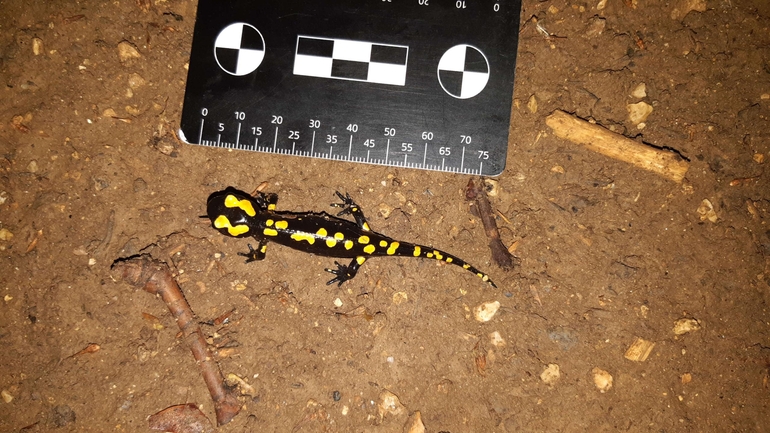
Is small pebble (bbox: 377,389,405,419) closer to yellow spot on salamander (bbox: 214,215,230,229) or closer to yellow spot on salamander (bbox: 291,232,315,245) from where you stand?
yellow spot on salamander (bbox: 291,232,315,245)

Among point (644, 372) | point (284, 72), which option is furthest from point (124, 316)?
point (644, 372)

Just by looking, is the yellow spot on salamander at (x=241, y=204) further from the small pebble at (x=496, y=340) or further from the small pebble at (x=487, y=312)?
the small pebble at (x=496, y=340)

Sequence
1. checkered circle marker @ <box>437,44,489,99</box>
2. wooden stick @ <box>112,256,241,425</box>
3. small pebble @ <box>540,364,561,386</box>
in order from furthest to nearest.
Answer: checkered circle marker @ <box>437,44,489,99</box> → small pebble @ <box>540,364,561,386</box> → wooden stick @ <box>112,256,241,425</box>

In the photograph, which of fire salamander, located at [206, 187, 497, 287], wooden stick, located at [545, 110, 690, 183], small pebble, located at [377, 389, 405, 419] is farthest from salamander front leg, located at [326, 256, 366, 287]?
wooden stick, located at [545, 110, 690, 183]

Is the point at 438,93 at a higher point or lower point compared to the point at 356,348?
higher

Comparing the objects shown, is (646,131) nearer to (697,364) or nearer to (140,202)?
(697,364)

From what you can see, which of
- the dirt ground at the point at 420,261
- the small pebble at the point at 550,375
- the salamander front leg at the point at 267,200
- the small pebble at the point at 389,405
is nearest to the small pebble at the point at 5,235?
the dirt ground at the point at 420,261

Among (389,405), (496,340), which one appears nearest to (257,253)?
(389,405)
